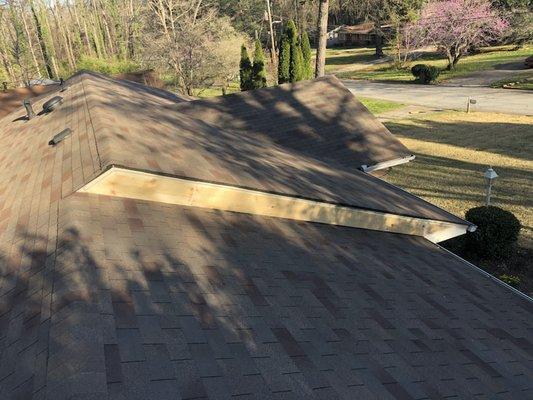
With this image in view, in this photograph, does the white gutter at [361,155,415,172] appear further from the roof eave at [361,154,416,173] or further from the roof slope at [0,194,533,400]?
the roof slope at [0,194,533,400]

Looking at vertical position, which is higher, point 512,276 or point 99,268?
point 99,268

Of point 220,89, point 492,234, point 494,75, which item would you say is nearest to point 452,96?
point 494,75

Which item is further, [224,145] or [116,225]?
[224,145]

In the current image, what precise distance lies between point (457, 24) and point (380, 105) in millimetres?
20429

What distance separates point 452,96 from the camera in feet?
124

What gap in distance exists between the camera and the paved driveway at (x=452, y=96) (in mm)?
32219

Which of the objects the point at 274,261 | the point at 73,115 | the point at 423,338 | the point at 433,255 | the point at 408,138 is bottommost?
the point at 408,138

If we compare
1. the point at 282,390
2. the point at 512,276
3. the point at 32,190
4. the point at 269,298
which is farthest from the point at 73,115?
the point at 512,276

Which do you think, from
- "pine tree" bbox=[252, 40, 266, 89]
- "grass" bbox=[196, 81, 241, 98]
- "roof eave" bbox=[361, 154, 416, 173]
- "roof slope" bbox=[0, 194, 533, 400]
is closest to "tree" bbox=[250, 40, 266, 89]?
"pine tree" bbox=[252, 40, 266, 89]

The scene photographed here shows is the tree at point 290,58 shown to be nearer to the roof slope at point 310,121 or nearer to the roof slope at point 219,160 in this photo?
the roof slope at point 310,121

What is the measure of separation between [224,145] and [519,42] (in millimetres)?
60228

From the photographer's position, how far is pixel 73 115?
9.36 metres

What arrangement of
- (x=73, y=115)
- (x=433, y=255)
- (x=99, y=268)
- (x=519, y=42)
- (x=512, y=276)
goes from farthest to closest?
(x=519, y=42)
(x=512, y=276)
(x=73, y=115)
(x=433, y=255)
(x=99, y=268)

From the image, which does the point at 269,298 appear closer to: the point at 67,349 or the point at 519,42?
the point at 67,349
